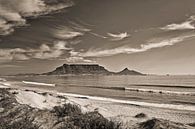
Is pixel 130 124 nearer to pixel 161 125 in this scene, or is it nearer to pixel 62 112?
pixel 161 125

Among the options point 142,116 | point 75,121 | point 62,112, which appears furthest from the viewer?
point 142,116

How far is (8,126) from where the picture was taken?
20.1 feet

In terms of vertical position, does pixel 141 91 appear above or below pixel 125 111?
above

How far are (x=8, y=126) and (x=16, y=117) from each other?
3.55 ft

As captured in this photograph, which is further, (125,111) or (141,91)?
(141,91)

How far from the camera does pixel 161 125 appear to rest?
5.97m

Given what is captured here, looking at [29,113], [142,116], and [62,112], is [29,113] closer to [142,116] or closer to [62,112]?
[62,112]

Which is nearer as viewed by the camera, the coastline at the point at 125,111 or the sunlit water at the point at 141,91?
the coastline at the point at 125,111

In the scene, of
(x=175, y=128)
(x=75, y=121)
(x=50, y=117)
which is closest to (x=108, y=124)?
(x=75, y=121)

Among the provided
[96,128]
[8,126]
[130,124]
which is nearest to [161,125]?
[130,124]

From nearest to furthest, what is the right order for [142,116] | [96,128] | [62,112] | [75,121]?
[96,128] → [75,121] → [62,112] → [142,116]

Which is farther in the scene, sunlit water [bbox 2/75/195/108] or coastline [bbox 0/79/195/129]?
sunlit water [bbox 2/75/195/108]

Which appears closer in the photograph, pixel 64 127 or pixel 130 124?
pixel 64 127

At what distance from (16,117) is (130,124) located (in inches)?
128
